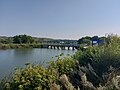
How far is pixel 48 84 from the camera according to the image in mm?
3912

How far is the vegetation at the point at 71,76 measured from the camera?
374 cm

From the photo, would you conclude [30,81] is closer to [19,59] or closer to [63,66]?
[63,66]

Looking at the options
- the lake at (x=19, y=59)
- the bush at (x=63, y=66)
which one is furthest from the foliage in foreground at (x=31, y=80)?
the lake at (x=19, y=59)

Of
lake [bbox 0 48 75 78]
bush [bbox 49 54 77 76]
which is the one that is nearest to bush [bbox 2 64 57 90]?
bush [bbox 49 54 77 76]

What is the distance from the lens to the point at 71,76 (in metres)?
4.93

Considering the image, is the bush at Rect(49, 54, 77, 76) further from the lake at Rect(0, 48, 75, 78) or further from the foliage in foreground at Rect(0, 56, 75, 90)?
the lake at Rect(0, 48, 75, 78)

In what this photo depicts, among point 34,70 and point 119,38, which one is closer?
point 34,70

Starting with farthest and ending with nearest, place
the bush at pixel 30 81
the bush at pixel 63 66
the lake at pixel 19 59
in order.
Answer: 1. the lake at pixel 19 59
2. the bush at pixel 63 66
3. the bush at pixel 30 81

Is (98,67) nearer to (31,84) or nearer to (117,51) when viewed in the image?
(117,51)

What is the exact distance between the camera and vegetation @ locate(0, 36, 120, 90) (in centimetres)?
374

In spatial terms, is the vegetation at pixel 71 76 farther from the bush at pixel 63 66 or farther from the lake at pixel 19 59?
the lake at pixel 19 59

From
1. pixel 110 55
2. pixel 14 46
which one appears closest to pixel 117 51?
pixel 110 55

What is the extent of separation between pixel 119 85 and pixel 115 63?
1.54 m

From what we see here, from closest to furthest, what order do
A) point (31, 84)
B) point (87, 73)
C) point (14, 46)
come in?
point (31, 84)
point (87, 73)
point (14, 46)
